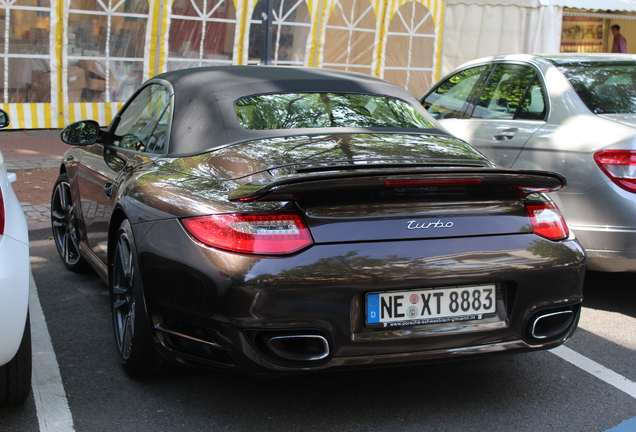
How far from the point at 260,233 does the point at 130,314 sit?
39.6 inches

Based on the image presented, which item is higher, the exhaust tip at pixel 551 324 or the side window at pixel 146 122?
the side window at pixel 146 122

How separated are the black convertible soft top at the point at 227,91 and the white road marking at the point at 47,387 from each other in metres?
1.20

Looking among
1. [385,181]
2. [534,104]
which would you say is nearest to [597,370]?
[385,181]

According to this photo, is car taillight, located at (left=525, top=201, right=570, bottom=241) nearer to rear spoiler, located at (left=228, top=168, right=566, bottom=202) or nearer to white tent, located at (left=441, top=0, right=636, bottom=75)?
rear spoiler, located at (left=228, top=168, right=566, bottom=202)

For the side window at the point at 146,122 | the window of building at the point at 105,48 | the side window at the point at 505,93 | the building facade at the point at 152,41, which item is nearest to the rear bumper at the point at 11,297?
the side window at the point at 146,122

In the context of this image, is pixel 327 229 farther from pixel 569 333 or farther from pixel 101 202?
pixel 101 202

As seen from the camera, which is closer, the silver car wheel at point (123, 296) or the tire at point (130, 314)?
the tire at point (130, 314)

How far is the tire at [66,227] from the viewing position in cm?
509

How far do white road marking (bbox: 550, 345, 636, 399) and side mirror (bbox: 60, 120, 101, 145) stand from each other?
2.95 meters

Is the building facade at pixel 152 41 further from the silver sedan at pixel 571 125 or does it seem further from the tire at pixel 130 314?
the tire at pixel 130 314

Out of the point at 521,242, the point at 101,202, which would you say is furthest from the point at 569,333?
the point at 101,202

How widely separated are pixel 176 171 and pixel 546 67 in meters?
3.19

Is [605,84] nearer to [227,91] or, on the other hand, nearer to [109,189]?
[227,91]

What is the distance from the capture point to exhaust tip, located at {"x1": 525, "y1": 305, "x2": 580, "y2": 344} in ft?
10.00
